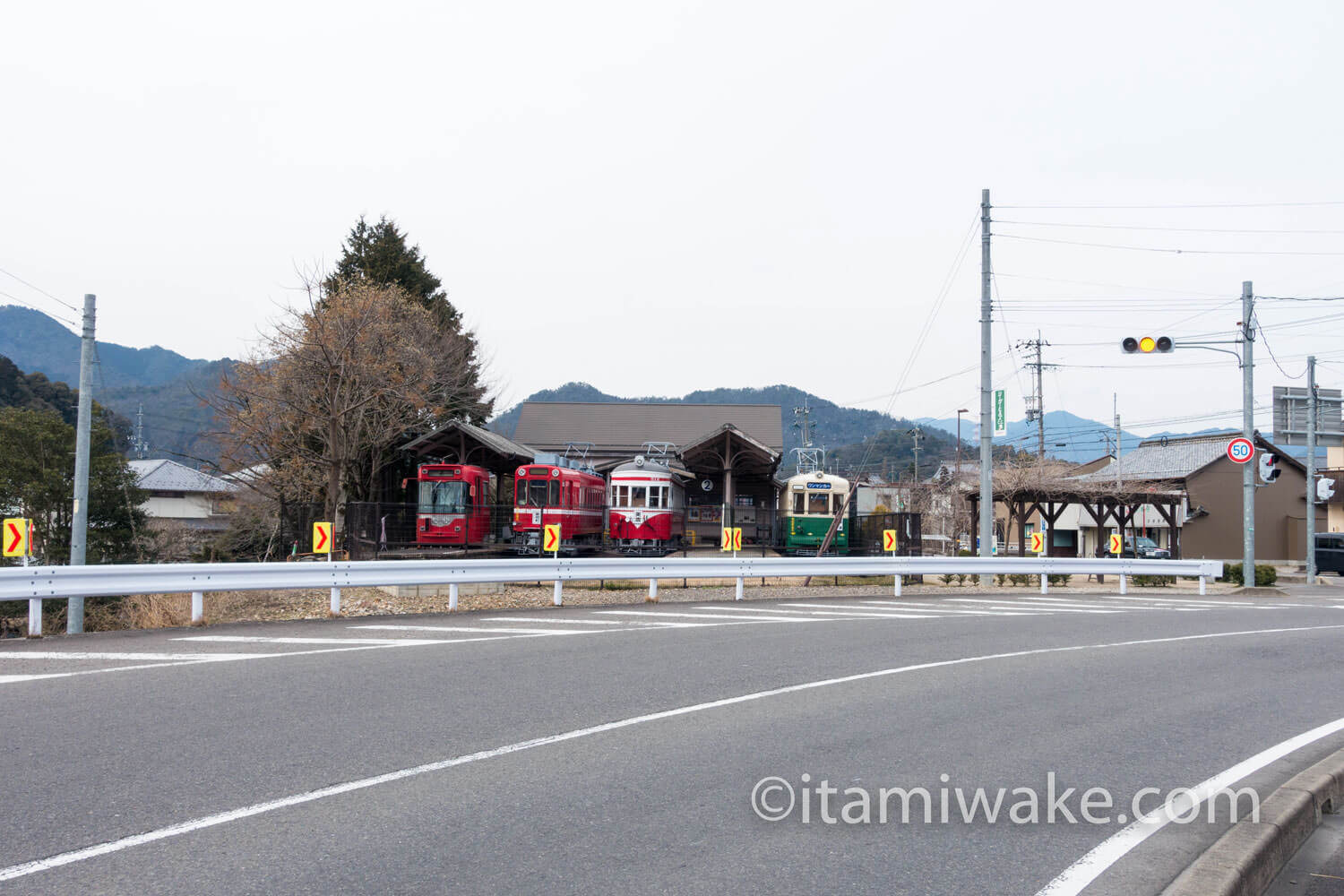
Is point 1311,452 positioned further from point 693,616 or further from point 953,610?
point 693,616

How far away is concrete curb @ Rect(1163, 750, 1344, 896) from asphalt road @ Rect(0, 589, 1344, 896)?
0.21m

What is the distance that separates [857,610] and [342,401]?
1824cm

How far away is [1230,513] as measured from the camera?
154 feet

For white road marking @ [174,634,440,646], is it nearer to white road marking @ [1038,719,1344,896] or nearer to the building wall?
white road marking @ [1038,719,1344,896]

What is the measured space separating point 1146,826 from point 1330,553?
136 feet

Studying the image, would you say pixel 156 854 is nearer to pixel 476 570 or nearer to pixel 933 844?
pixel 933 844

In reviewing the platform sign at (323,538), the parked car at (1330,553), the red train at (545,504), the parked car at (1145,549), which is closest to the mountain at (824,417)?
the parked car at (1145,549)

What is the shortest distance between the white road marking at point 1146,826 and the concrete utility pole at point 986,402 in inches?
616

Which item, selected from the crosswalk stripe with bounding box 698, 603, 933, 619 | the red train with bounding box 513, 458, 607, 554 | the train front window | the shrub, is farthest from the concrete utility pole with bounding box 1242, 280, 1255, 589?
the train front window

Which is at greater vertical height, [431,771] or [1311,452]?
[1311,452]

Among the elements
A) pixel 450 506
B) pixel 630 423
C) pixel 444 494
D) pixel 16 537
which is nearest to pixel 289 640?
pixel 16 537

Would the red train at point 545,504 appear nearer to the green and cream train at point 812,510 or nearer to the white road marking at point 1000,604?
the green and cream train at point 812,510

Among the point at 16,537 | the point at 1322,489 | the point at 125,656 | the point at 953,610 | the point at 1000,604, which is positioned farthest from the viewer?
the point at 1322,489

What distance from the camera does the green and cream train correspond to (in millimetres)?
32031
